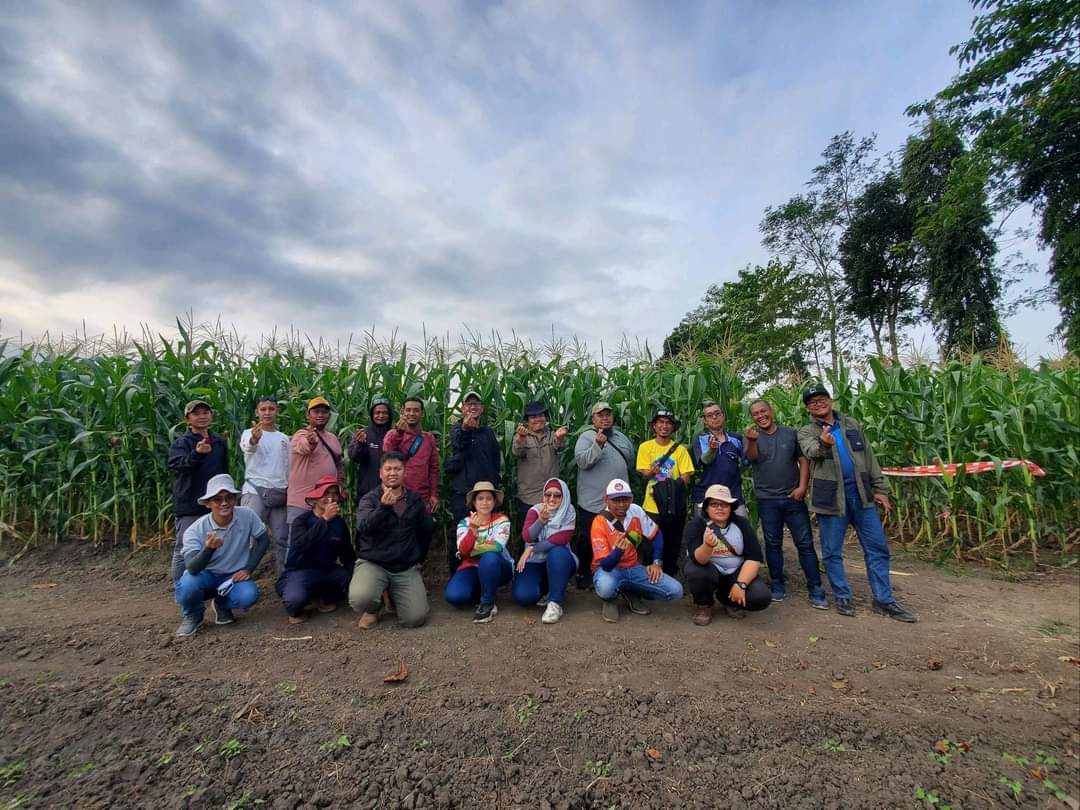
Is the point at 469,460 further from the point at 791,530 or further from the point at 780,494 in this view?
the point at 791,530

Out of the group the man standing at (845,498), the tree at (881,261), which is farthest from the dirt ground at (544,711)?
the tree at (881,261)

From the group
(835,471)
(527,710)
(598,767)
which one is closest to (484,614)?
(527,710)

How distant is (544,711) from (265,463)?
10.5ft

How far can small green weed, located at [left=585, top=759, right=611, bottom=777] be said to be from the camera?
211 centimetres

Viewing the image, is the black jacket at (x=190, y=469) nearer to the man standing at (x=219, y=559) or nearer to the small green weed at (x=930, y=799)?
the man standing at (x=219, y=559)

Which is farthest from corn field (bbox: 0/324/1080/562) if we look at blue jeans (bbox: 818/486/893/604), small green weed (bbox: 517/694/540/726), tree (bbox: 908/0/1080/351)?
tree (bbox: 908/0/1080/351)

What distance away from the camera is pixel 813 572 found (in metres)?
4.24

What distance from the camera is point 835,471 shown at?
161 inches

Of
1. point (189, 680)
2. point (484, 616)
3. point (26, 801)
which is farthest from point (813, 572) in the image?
point (26, 801)

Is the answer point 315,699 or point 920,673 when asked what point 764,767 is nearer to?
point 920,673

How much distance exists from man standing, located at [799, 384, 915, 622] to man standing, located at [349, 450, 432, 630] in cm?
333

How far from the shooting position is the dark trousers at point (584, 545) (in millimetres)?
4422

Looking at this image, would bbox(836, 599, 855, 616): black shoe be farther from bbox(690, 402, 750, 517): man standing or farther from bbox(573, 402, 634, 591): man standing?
bbox(573, 402, 634, 591): man standing

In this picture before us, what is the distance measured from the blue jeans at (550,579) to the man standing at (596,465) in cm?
39
